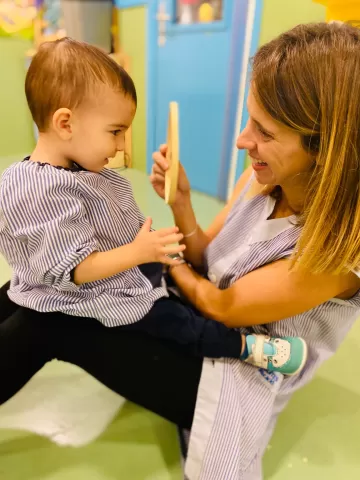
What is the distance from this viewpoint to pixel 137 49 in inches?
107

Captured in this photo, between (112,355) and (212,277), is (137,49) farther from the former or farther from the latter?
(112,355)

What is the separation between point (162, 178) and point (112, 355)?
362mm

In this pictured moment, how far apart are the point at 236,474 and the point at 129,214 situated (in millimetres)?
499

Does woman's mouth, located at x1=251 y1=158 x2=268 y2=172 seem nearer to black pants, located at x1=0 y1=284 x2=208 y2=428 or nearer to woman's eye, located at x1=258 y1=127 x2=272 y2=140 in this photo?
woman's eye, located at x1=258 y1=127 x2=272 y2=140

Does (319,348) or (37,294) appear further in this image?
(319,348)

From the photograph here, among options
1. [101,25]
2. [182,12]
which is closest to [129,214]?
[182,12]

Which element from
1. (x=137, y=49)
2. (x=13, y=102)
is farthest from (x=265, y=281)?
(x=13, y=102)

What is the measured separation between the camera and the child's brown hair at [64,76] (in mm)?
667

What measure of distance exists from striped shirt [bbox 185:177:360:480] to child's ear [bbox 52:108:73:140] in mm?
392

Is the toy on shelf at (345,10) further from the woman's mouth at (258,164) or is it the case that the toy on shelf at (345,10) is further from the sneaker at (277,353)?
the sneaker at (277,353)

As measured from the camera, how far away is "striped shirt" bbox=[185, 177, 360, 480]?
28.7 inches

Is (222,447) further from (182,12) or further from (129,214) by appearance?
(182,12)

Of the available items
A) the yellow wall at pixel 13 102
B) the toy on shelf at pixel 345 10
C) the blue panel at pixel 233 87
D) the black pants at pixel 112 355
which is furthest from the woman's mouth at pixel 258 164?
the yellow wall at pixel 13 102

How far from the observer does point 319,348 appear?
2.78 ft
